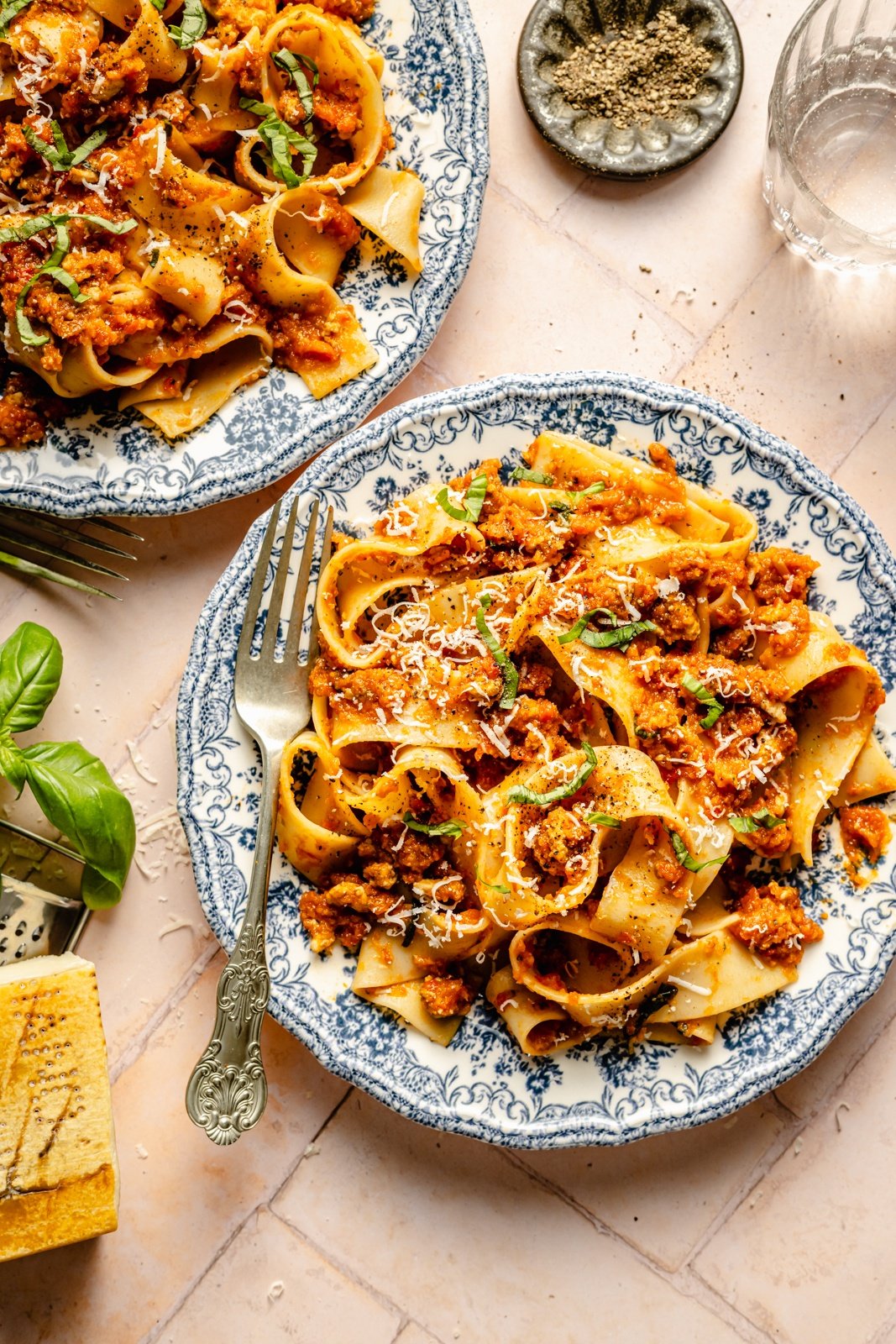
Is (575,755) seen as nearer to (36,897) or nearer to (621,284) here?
(621,284)

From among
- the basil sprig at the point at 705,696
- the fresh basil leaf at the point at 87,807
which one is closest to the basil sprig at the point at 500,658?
the basil sprig at the point at 705,696

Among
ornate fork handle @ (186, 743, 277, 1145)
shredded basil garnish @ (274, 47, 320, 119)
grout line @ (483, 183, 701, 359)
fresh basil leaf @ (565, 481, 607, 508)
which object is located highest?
shredded basil garnish @ (274, 47, 320, 119)

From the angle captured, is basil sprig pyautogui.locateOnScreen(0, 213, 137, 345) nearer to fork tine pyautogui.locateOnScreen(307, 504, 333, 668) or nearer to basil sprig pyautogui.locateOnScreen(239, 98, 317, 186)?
basil sprig pyautogui.locateOnScreen(239, 98, 317, 186)

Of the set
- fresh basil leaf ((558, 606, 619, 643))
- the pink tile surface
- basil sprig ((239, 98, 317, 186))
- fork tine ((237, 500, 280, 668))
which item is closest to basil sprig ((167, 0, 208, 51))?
basil sprig ((239, 98, 317, 186))

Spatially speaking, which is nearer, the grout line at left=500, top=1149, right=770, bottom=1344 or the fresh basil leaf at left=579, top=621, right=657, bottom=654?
the fresh basil leaf at left=579, top=621, right=657, bottom=654

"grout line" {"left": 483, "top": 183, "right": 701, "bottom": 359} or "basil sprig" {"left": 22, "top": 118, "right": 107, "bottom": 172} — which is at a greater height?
"grout line" {"left": 483, "top": 183, "right": 701, "bottom": 359}
